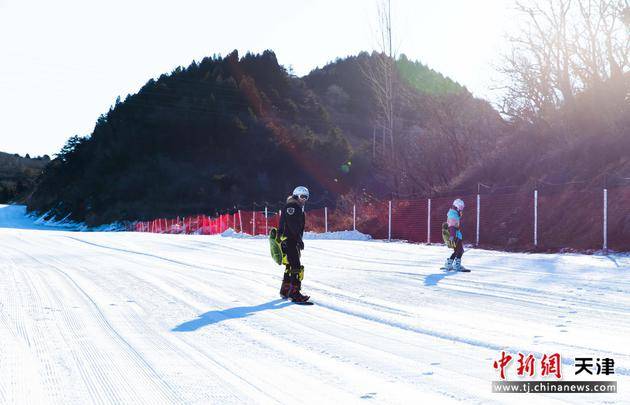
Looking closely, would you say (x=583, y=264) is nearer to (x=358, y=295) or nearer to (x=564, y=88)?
(x=358, y=295)

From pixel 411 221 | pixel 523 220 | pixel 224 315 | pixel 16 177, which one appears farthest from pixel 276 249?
pixel 16 177

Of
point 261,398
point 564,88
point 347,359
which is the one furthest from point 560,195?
point 261,398

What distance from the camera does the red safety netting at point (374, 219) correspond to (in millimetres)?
32328

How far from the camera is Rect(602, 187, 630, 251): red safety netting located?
2044 centimetres

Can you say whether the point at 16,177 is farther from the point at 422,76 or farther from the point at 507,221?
the point at 507,221

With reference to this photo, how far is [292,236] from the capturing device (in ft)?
36.7

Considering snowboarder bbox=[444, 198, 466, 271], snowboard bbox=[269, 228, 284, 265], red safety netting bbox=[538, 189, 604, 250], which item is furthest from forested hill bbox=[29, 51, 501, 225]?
snowboard bbox=[269, 228, 284, 265]

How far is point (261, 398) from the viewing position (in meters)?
5.11

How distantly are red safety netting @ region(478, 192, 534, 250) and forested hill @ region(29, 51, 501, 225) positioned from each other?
133 ft

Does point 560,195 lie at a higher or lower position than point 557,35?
lower

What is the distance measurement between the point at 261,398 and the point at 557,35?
95.3 ft

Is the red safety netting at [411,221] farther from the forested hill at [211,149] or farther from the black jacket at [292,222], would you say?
the forested hill at [211,149]

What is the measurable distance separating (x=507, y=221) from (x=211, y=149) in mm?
69879

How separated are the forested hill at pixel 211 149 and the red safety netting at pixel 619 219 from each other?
1790 inches
